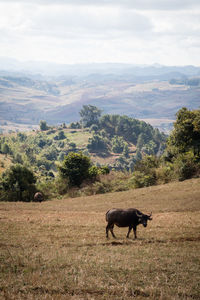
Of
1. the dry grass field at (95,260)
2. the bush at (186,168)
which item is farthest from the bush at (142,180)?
the dry grass field at (95,260)

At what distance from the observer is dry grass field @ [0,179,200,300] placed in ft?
34.3

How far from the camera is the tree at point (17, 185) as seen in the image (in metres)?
50.7

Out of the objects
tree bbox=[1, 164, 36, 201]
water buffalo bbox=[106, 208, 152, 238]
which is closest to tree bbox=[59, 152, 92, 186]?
tree bbox=[1, 164, 36, 201]

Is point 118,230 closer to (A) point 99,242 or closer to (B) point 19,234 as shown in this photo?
(A) point 99,242

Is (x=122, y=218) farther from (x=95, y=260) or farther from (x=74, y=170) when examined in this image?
(x=74, y=170)

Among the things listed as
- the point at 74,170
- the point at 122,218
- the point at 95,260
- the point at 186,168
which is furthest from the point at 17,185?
the point at 95,260

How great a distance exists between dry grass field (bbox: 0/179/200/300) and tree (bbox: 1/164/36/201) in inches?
1038

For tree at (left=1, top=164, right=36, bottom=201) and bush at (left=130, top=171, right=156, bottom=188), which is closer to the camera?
tree at (left=1, top=164, right=36, bottom=201)

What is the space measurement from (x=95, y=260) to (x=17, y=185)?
128ft

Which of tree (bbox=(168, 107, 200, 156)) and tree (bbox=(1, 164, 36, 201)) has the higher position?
tree (bbox=(168, 107, 200, 156))

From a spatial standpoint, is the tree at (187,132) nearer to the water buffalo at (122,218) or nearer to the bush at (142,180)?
the bush at (142,180)

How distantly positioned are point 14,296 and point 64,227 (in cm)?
1187

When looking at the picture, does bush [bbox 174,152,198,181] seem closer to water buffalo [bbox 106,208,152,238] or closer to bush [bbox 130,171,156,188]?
bush [bbox 130,171,156,188]

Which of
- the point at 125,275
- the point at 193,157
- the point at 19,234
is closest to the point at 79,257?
the point at 125,275
